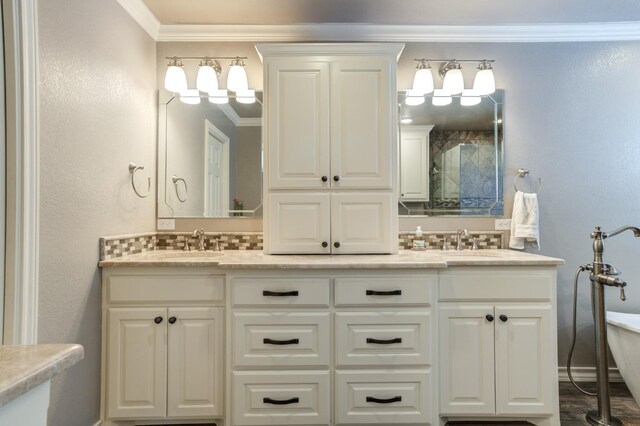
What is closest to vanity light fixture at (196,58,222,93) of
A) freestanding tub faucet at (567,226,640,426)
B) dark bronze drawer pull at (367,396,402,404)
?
dark bronze drawer pull at (367,396,402,404)

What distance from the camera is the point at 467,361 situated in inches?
73.2

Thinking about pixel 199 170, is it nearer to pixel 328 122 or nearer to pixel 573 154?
pixel 328 122

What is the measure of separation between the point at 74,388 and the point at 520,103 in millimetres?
3092

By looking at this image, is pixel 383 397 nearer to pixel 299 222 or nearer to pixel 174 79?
pixel 299 222

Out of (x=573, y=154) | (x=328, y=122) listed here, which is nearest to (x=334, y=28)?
(x=328, y=122)

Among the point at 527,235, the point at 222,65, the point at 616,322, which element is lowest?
the point at 616,322

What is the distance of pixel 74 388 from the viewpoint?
1667 millimetres

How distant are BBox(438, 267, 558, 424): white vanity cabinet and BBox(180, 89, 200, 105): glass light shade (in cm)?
194

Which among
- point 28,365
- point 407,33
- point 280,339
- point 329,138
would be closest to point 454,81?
point 407,33

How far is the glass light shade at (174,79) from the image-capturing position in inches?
92.6

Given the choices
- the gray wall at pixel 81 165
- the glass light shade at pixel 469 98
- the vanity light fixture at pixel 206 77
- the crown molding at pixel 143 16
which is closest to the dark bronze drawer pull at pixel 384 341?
the gray wall at pixel 81 165

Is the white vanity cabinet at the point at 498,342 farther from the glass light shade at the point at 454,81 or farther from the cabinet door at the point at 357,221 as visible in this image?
the glass light shade at the point at 454,81

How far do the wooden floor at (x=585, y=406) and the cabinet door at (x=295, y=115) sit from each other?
68.0 inches

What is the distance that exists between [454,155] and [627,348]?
148 centimetres
